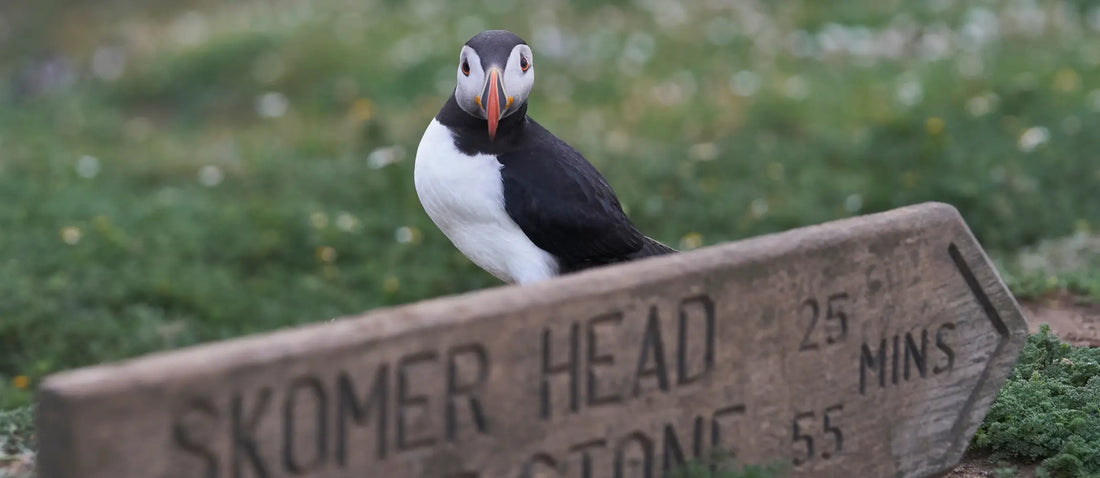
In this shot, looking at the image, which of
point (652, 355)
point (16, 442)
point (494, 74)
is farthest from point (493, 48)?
point (16, 442)

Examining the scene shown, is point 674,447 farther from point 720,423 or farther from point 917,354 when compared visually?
point 917,354

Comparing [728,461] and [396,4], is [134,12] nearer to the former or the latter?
[396,4]

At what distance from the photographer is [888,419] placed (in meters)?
3.97

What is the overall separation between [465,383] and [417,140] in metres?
6.28

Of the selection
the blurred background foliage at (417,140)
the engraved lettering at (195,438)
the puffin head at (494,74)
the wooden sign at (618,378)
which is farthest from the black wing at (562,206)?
the blurred background foliage at (417,140)

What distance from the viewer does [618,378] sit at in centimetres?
341

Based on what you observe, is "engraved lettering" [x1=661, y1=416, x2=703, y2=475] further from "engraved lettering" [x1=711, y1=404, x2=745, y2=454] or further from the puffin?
the puffin

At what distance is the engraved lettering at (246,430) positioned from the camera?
9.34 feet

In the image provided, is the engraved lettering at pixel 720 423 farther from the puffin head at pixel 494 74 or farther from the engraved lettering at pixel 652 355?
the puffin head at pixel 494 74

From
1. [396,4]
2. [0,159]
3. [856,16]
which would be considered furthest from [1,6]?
[856,16]

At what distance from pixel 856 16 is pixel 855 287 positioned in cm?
854

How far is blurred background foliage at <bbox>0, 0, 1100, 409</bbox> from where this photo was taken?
23.8 feet

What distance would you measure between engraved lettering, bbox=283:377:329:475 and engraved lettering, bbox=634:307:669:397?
0.86 metres

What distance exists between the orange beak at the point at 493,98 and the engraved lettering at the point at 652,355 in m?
0.88
